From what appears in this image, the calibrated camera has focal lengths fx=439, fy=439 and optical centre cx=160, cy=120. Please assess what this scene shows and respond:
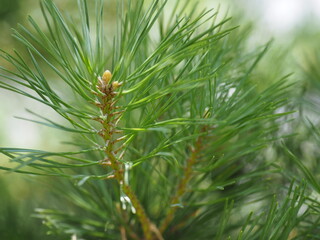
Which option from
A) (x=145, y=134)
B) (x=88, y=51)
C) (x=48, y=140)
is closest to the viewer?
(x=88, y=51)

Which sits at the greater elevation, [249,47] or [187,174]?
[249,47]

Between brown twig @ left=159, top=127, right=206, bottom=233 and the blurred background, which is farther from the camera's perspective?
the blurred background

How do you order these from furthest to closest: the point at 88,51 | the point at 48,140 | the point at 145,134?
the point at 48,140
the point at 145,134
the point at 88,51

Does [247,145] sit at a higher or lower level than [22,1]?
lower

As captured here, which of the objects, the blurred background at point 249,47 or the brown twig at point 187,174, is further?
the blurred background at point 249,47

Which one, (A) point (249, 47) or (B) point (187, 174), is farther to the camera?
(A) point (249, 47)

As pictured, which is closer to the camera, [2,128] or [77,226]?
[77,226]

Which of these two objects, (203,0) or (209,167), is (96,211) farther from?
(203,0)

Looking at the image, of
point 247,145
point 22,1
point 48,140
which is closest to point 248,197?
point 247,145
